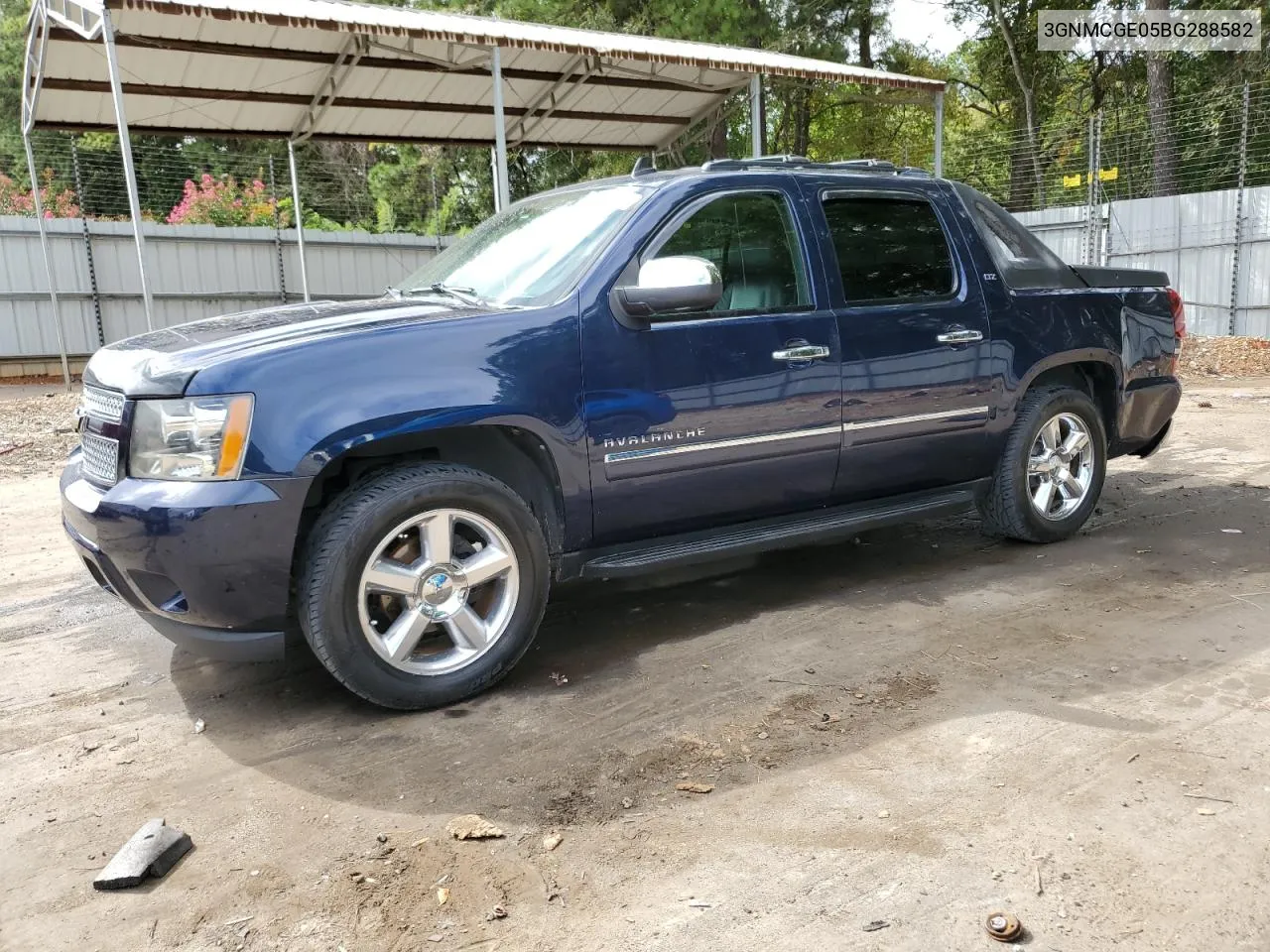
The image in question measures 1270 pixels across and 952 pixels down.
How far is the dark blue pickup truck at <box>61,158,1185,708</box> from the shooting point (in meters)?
3.09

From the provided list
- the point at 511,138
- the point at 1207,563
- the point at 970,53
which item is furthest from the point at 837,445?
the point at 970,53

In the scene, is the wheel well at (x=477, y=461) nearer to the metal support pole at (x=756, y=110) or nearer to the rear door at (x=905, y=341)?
the rear door at (x=905, y=341)

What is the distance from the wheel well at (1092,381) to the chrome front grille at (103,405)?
4126 millimetres

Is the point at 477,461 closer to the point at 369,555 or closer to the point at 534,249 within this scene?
the point at 369,555

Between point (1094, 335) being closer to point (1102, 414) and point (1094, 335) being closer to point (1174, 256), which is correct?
point (1102, 414)

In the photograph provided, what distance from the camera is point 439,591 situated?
11.0 feet

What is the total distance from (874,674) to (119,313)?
15793 mm

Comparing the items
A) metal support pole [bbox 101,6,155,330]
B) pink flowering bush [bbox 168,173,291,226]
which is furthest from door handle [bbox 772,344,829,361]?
pink flowering bush [bbox 168,173,291,226]

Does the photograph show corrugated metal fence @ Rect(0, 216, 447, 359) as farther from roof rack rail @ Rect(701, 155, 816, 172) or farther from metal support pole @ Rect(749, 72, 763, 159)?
roof rack rail @ Rect(701, 155, 816, 172)

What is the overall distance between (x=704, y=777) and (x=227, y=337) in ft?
6.96

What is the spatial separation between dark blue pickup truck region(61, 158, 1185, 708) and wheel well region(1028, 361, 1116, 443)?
38 millimetres

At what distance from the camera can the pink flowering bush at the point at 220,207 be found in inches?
739

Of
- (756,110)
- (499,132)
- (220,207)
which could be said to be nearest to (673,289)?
(499,132)

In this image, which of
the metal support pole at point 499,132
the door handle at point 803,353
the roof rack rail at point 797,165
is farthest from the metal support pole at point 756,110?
the door handle at point 803,353
